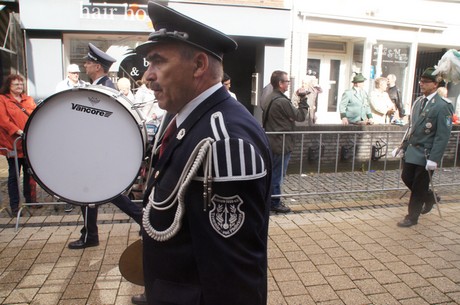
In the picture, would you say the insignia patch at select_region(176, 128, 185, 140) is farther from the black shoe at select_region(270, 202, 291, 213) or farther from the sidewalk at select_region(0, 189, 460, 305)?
the black shoe at select_region(270, 202, 291, 213)

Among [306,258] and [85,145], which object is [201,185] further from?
[306,258]

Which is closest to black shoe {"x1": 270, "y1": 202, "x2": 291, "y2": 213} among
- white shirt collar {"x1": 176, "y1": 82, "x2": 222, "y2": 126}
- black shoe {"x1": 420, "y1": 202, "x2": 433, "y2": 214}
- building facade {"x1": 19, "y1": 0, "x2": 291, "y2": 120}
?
black shoe {"x1": 420, "y1": 202, "x2": 433, "y2": 214}

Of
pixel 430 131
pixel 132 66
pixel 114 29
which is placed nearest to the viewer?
pixel 430 131

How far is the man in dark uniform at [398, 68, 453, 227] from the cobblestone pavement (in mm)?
407

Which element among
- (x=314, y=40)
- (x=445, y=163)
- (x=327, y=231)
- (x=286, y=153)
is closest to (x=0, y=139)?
(x=286, y=153)

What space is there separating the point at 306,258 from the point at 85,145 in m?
2.68

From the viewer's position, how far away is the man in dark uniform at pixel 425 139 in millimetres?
5027

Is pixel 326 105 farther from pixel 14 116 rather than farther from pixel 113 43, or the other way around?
pixel 14 116

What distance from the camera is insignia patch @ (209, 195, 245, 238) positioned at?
54.8 inches

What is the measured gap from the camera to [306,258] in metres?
4.20

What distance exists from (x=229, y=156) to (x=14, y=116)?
507cm

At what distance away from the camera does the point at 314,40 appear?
1109 centimetres

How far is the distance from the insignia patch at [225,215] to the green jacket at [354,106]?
27.5ft

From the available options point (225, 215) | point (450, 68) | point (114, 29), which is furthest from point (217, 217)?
point (114, 29)
